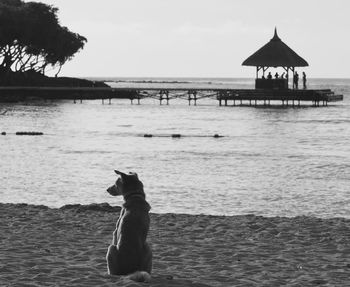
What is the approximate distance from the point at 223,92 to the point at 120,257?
83891 millimetres

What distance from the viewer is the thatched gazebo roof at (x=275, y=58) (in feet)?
256

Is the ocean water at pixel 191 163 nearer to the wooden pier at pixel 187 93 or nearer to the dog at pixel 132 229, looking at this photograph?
the dog at pixel 132 229

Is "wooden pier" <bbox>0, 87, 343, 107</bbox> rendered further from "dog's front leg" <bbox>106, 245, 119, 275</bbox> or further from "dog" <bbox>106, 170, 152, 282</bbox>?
"dog" <bbox>106, 170, 152, 282</bbox>

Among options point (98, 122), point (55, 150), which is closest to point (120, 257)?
point (55, 150)

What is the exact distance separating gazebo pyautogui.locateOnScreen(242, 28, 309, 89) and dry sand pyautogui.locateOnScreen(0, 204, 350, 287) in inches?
2516

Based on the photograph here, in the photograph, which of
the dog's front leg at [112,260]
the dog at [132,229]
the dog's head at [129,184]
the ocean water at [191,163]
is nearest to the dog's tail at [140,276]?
the dog at [132,229]

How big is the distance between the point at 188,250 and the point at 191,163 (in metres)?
22.7

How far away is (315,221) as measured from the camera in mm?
14773

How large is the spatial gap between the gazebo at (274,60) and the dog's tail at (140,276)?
2753 inches

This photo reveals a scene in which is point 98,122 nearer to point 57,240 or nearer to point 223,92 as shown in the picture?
point 223,92

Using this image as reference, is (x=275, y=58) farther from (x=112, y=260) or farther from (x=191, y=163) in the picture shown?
(x=112, y=260)

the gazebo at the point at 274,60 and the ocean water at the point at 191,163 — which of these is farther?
A: the gazebo at the point at 274,60

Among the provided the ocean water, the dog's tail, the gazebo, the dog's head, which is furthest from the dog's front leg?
the gazebo

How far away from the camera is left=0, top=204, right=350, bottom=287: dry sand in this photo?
9.56 meters
